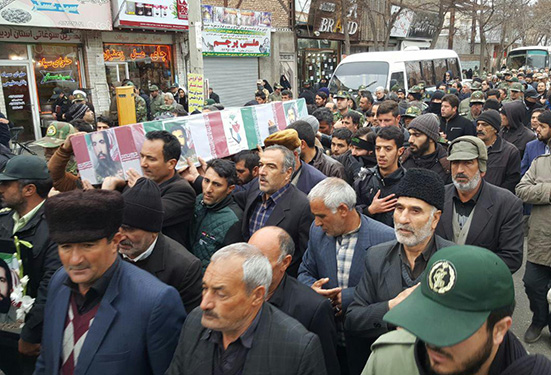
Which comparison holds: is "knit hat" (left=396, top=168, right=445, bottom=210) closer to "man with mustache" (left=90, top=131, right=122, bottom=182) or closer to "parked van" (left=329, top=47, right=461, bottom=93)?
"man with mustache" (left=90, top=131, right=122, bottom=182)

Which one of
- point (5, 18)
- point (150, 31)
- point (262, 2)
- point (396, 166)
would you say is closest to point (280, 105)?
point (396, 166)

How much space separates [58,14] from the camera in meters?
14.1

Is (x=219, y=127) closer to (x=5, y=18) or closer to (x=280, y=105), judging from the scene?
(x=280, y=105)

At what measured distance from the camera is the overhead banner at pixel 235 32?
20.3 meters

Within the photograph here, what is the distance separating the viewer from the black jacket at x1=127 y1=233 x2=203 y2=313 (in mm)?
2855

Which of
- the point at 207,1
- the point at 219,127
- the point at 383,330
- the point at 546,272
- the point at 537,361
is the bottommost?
the point at 546,272

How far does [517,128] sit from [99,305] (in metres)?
7.05

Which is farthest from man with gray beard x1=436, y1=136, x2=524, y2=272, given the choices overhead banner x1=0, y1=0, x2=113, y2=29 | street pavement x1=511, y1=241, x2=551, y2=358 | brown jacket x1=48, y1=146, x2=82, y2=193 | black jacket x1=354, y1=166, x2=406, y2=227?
overhead banner x1=0, y1=0, x2=113, y2=29

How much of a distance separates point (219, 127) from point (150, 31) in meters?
14.2

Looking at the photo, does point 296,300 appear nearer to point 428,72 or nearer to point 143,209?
point 143,209

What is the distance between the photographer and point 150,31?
59.3 feet

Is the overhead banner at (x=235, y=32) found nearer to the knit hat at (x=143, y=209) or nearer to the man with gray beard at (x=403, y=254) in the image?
the knit hat at (x=143, y=209)

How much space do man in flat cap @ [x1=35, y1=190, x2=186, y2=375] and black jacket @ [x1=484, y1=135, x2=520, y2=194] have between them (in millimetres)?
4404

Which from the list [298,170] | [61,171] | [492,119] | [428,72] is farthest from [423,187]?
[428,72]
